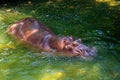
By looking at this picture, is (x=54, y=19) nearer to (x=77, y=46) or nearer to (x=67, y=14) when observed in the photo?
(x=67, y=14)

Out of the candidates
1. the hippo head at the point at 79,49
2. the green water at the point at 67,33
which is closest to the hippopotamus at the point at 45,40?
the hippo head at the point at 79,49

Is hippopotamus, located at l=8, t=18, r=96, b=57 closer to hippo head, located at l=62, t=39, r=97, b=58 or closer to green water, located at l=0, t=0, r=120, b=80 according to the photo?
hippo head, located at l=62, t=39, r=97, b=58

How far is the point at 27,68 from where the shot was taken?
7074 millimetres

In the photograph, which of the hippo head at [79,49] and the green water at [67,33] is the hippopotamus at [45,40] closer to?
Answer: the hippo head at [79,49]

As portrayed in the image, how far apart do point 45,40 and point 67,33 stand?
1265 millimetres

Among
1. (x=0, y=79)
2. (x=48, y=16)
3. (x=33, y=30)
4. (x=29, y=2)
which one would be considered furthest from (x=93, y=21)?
(x=0, y=79)

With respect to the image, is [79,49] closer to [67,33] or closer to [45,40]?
[45,40]

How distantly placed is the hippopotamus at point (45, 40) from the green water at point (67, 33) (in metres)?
0.18

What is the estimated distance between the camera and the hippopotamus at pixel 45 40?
723 centimetres

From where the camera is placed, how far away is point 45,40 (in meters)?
7.74

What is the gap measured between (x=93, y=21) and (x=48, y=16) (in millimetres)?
1502

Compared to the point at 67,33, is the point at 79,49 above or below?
above

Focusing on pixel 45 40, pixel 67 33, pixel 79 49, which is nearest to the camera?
pixel 79 49

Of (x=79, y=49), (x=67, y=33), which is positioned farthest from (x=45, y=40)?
(x=67, y=33)
